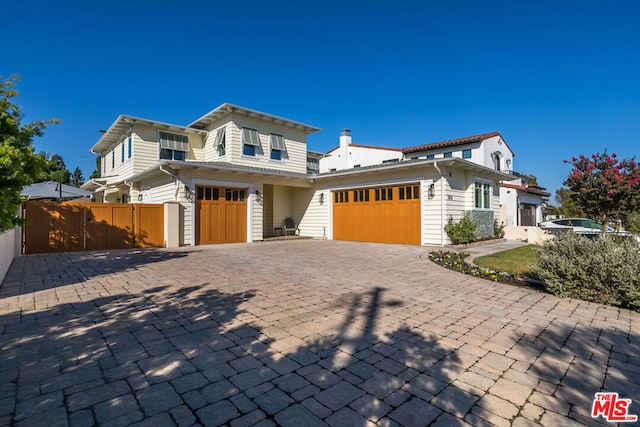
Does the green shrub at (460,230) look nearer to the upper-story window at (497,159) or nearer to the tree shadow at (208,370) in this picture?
the tree shadow at (208,370)

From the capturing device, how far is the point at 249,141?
15.8 m

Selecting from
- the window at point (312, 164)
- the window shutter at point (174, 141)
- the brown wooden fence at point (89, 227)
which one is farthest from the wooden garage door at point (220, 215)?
the window at point (312, 164)

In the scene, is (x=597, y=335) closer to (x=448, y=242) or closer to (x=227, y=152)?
(x=448, y=242)

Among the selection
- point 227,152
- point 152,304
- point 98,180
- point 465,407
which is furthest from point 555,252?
point 98,180

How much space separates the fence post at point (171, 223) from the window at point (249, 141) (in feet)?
16.6

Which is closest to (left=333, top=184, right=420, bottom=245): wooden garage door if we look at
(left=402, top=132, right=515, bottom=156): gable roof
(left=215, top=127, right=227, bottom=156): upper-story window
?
(left=215, top=127, right=227, bottom=156): upper-story window

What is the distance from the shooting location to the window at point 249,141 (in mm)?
15633

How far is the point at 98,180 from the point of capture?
18.4m

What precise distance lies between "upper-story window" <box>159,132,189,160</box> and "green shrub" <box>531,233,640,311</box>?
1681 cm

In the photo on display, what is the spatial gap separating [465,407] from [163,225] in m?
12.7

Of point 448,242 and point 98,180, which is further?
point 98,180

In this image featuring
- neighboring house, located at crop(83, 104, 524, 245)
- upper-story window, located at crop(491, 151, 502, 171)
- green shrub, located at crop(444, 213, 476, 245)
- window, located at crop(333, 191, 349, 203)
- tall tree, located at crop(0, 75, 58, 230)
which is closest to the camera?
tall tree, located at crop(0, 75, 58, 230)

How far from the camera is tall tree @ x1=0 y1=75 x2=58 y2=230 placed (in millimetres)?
4699

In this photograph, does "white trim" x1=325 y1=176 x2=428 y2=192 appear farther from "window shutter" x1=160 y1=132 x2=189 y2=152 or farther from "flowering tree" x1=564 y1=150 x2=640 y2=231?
"window shutter" x1=160 y1=132 x2=189 y2=152
